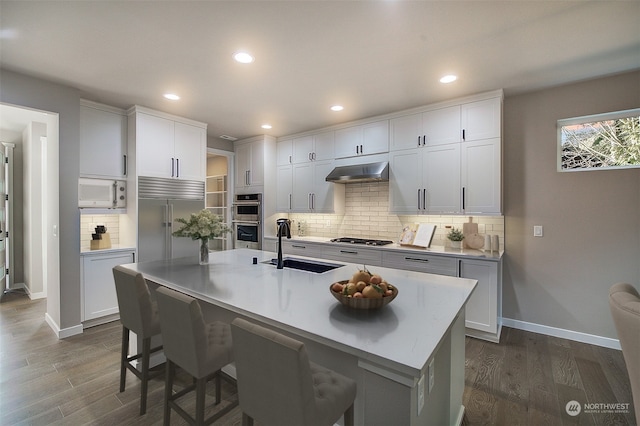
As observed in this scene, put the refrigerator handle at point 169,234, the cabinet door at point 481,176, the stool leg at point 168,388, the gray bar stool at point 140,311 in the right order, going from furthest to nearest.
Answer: the refrigerator handle at point 169,234 < the cabinet door at point 481,176 < the gray bar stool at point 140,311 < the stool leg at point 168,388

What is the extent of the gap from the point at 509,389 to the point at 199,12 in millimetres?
3555

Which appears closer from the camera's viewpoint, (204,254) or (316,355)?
(316,355)

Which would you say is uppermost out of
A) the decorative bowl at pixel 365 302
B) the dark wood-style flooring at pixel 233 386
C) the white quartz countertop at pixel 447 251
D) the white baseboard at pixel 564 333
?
→ the decorative bowl at pixel 365 302

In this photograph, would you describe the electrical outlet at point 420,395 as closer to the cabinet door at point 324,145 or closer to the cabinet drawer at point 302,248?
the cabinet drawer at point 302,248

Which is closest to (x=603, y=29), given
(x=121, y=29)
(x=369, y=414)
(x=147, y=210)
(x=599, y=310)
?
(x=599, y=310)

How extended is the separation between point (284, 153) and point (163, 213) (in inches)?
86.1

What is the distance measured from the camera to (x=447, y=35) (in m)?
2.19

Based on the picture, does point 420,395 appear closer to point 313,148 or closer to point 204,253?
point 204,253

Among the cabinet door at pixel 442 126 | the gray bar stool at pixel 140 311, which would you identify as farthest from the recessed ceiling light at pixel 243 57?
the cabinet door at pixel 442 126

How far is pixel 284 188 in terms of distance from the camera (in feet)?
16.7

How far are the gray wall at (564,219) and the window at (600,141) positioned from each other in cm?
8

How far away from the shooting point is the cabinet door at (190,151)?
4132mm

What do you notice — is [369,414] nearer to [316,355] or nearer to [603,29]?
[316,355]

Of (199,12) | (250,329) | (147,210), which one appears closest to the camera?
(250,329)
